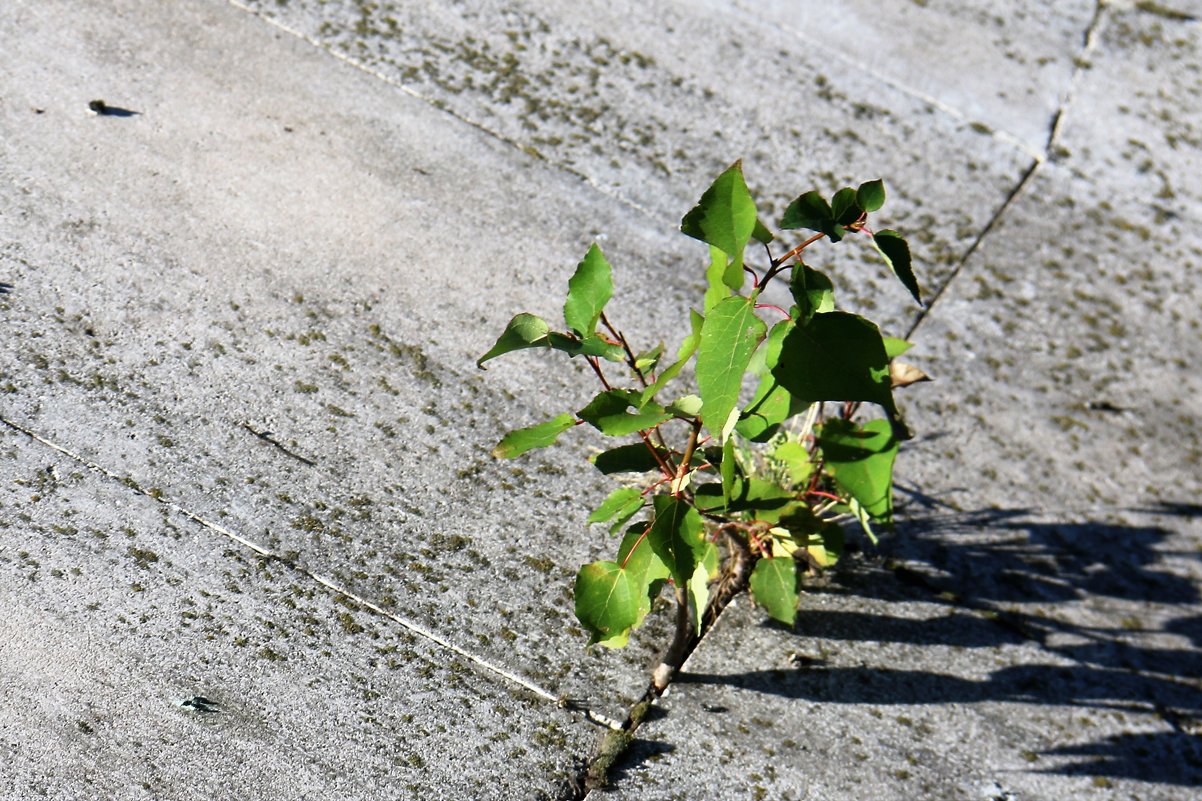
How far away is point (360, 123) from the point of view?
9.40 ft

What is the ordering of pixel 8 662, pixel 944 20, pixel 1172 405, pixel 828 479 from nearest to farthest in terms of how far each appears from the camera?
pixel 8 662, pixel 828 479, pixel 1172 405, pixel 944 20

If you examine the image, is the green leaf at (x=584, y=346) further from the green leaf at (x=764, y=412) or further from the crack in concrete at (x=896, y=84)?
the crack in concrete at (x=896, y=84)

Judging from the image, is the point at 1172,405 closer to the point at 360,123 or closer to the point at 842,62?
the point at 842,62

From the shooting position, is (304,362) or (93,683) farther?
(304,362)

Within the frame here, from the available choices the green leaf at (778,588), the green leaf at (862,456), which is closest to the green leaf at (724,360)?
the green leaf at (862,456)

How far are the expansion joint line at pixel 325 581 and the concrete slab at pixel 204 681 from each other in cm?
1

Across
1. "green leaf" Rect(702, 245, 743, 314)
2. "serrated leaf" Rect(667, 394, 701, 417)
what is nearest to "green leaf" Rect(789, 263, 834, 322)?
"green leaf" Rect(702, 245, 743, 314)

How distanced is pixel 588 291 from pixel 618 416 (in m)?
0.18

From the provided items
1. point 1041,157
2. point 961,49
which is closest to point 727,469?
point 1041,157

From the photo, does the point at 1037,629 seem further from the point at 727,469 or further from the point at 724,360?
the point at 724,360

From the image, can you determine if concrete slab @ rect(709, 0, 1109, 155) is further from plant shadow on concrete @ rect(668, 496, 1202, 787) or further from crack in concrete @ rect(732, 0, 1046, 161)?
plant shadow on concrete @ rect(668, 496, 1202, 787)

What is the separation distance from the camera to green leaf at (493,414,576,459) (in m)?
1.72

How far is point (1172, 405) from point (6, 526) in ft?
7.96

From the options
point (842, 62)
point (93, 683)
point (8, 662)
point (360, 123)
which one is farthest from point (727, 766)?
point (842, 62)
